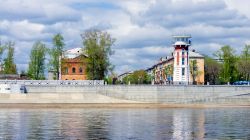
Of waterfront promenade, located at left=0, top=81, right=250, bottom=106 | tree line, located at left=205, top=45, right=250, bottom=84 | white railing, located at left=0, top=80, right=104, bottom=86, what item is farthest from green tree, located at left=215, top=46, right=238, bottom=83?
white railing, located at left=0, top=80, right=104, bottom=86

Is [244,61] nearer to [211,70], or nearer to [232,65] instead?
[232,65]

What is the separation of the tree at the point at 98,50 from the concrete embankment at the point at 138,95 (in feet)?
39.9

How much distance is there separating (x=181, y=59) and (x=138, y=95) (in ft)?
77.0

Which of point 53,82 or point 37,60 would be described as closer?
point 53,82

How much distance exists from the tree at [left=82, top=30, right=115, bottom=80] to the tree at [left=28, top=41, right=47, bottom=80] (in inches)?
424

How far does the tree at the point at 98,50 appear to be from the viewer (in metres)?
137

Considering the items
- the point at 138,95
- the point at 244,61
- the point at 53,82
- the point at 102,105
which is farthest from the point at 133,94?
the point at 244,61

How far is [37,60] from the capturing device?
142 m

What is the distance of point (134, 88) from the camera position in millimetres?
126750

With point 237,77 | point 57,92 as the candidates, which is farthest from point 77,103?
point 237,77

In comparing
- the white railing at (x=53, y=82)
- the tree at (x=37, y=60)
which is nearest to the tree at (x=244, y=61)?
the white railing at (x=53, y=82)

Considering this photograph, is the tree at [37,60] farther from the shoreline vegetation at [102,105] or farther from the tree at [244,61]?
the tree at [244,61]

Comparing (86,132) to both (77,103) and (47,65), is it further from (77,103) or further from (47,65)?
(47,65)

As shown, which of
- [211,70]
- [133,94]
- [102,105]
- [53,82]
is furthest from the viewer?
[211,70]
